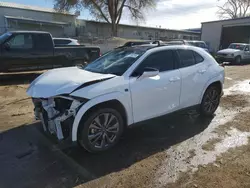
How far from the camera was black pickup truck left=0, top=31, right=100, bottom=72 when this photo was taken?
9.04m

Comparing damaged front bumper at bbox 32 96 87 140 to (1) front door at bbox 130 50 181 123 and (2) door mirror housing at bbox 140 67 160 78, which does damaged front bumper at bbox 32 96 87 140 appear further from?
(2) door mirror housing at bbox 140 67 160 78

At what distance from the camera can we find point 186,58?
4656 mm

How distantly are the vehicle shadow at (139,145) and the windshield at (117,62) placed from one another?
44.4 inches

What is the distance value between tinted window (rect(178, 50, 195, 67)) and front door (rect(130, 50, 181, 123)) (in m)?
0.26

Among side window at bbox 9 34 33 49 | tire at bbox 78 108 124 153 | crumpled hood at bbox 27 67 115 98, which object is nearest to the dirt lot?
tire at bbox 78 108 124 153

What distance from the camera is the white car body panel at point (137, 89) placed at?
3316 millimetres

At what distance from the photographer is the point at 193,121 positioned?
16.6ft

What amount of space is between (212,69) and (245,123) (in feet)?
4.57

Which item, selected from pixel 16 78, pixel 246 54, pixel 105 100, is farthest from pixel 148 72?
pixel 246 54

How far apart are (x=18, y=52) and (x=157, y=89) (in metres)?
7.40

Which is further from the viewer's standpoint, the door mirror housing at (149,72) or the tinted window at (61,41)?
the tinted window at (61,41)

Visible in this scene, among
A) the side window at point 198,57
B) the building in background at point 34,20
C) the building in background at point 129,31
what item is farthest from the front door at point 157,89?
the building in background at point 129,31

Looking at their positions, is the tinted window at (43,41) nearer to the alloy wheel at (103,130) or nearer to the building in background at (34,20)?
the alloy wheel at (103,130)

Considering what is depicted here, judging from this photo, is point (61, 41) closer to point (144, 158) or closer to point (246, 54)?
point (144, 158)
